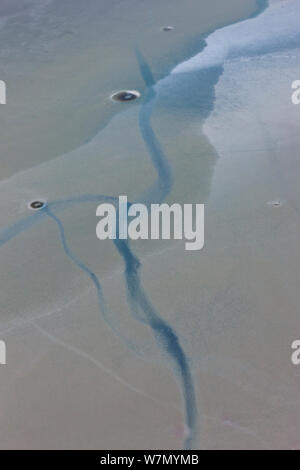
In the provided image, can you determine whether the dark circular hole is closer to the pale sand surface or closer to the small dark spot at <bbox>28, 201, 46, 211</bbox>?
the pale sand surface

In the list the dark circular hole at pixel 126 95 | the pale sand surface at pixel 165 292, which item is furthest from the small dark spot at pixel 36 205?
the dark circular hole at pixel 126 95

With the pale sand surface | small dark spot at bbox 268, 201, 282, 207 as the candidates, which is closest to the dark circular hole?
the pale sand surface

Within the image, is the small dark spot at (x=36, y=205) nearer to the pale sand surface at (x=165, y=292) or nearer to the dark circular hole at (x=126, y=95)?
the pale sand surface at (x=165, y=292)

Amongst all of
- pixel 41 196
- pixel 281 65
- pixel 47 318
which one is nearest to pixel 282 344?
pixel 47 318

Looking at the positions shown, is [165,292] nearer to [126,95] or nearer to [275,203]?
[275,203]

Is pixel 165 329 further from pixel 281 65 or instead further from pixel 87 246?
pixel 281 65

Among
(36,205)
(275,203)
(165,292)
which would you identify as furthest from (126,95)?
(165,292)
